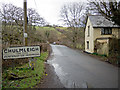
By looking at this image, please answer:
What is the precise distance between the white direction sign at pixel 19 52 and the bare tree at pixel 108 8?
26.9 ft

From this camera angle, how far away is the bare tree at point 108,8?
972 centimetres

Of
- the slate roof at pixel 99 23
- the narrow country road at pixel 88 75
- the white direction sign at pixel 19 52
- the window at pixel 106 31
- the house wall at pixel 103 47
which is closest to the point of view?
the white direction sign at pixel 19 52

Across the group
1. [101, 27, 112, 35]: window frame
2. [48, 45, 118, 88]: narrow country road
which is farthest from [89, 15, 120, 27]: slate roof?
[48, 45, 118, 88]: narrow country road

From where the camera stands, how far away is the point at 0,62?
5863 mm

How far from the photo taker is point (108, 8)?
1186 centimetres

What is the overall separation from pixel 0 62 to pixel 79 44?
2626cm

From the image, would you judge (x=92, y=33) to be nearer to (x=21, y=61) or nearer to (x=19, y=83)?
(x=21, y=61)

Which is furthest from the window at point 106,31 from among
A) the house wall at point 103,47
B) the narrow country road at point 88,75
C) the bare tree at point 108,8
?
the narrow country road at point 88,75

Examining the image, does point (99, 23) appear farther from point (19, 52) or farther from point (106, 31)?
point (19, 52)

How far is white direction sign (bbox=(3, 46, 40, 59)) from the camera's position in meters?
5.26

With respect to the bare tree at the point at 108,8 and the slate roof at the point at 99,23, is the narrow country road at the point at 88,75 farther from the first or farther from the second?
the slate roof at the point at 99,23

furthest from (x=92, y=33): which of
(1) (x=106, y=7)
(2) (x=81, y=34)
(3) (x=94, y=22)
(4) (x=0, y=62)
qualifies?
(4) (x=0, y=62)

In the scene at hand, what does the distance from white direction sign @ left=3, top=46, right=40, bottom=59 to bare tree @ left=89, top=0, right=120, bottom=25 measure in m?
8.19

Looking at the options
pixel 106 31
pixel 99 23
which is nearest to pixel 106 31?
pixel 106 31
